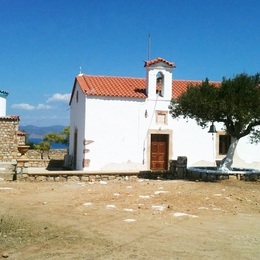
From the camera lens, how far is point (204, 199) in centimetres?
1073

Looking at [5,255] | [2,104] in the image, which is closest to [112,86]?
[2,104]

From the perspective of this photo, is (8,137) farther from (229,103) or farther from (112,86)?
(229,103)

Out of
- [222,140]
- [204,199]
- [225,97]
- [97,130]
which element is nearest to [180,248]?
[204,199]

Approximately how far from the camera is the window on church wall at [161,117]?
64.4 feet

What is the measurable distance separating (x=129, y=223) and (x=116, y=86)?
13.4m

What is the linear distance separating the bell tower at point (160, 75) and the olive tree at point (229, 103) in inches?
151

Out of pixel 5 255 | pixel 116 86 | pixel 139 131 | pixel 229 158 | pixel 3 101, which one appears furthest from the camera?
pixel 3 101

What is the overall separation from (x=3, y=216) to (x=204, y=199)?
5654mm

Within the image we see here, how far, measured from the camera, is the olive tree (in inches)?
562

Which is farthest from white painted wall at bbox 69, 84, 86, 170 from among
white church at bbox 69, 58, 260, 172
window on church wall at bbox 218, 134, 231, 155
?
window on church wall at bbox 218, 134, 231, 155

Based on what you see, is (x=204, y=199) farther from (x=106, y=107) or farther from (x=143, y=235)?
(x=106, y=107)

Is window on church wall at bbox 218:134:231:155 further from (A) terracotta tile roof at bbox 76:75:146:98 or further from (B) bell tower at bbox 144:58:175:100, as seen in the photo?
(A) terracotta tile roof at bbox 76:75:146:98

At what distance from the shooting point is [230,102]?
14289 mm

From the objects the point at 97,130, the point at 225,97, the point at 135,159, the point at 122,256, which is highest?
the point at 225,97
